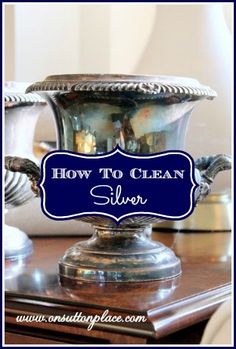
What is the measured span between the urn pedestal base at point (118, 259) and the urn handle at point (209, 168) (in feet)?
0.18

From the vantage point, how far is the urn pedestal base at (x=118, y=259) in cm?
50

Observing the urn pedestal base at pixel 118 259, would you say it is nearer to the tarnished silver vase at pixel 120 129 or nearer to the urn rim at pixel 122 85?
the tarnished silver vase at pixel 120 129

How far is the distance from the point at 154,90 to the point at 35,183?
0.11m

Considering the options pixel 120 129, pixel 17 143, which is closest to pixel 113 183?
pixel 120 129

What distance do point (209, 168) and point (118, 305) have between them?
0.49 ft

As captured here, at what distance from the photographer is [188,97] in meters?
0.50

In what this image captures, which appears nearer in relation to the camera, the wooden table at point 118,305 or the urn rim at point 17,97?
the wooden table at point 118,305

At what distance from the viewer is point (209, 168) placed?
54 centimetres

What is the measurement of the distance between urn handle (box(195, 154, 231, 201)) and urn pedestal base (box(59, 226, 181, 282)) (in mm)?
53

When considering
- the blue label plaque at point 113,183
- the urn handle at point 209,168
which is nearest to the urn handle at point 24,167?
the blue label plaque at point 113,183

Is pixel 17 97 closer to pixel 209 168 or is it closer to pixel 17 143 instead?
pixel 17 143

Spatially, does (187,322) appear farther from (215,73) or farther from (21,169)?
(215,73)

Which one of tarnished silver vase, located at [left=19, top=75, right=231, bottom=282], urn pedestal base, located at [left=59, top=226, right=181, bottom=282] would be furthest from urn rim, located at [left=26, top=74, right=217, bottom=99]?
urn pedestal base, located at [left=59, top=226, right=181, bottom=282]

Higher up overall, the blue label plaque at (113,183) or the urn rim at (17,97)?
the urn rim at (17,97)
